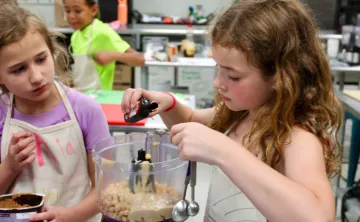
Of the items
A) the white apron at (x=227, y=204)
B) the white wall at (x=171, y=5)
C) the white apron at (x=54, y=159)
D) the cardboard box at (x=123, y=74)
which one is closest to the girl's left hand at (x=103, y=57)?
the cardboard box at (x=123, y=74)

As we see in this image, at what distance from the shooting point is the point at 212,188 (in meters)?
1.05

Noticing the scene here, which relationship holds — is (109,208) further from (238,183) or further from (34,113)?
(34,113)

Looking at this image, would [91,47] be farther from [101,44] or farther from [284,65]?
[284,65]

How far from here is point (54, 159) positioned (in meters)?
1.14

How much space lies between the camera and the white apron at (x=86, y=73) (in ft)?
8.79

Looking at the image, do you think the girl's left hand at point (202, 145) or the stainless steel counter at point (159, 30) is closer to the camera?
the girl's left hand at point (202, 145)

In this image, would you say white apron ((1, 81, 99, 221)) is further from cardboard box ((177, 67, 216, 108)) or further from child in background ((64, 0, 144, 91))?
cardboard box ((177, 67, 216, 108))

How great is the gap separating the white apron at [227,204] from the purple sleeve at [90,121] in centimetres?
33

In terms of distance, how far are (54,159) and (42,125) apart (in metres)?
0.09

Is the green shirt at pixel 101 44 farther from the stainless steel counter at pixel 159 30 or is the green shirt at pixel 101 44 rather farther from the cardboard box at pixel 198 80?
the cardboard box at pixel 198 80

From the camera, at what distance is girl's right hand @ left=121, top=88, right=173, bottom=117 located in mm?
1063

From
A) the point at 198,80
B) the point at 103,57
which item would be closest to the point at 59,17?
the point at 198,80

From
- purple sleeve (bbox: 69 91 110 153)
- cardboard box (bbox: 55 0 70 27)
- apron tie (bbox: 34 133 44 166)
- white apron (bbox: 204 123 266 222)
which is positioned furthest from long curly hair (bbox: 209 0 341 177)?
cardboard box (bbox: 55 0 70 27)

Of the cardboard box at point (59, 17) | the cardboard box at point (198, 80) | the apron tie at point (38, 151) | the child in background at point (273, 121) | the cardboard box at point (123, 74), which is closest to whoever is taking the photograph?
the child in background at point (273, 121)
